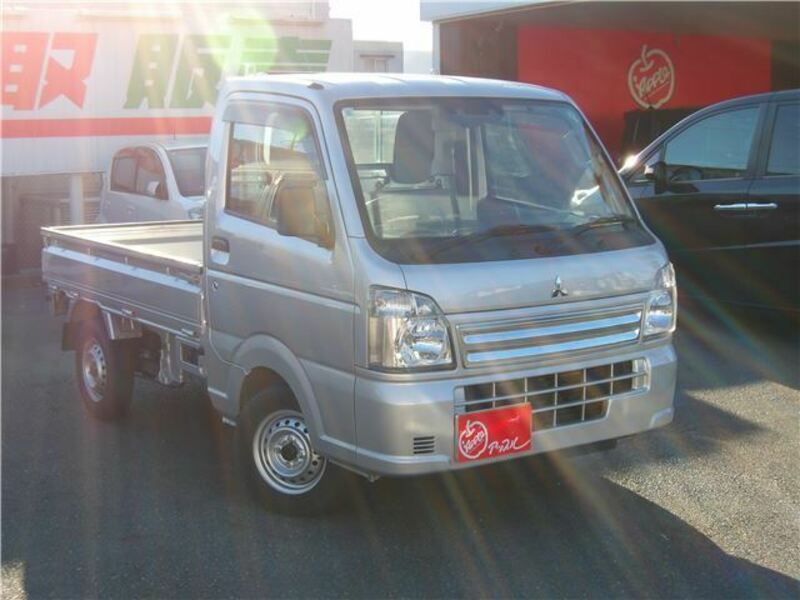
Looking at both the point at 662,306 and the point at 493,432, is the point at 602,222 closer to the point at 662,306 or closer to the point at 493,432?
the point at 662,306

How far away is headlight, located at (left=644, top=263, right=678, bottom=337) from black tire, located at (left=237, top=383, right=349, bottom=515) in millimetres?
1512

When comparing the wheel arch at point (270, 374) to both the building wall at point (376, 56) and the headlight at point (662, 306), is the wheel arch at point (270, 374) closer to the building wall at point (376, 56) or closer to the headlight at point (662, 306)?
the headlight at point (662, 306)

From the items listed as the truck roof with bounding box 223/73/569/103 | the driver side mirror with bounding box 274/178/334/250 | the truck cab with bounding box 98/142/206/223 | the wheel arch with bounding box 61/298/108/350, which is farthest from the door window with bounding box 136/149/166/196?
the driver side mirror with bounding box 274/178/334/250

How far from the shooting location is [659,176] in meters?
7.85

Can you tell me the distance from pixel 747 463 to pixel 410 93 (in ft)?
8.62

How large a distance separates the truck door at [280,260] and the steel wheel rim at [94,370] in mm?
1521

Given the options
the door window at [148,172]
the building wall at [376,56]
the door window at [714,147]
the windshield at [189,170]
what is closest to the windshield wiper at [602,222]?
the door window at [714,147]

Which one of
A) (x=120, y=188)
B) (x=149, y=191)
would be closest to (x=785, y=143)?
(x=149, y=191)

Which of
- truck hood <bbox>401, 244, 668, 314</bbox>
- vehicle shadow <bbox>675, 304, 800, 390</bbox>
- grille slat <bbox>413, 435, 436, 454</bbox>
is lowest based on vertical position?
vehicle shadow <bbox>675, 304, 800, 390</bbox>

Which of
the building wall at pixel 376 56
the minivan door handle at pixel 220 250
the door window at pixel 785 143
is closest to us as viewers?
the minivan door handle at pixel 220 250

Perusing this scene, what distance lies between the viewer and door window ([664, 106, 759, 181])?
25.4 feet

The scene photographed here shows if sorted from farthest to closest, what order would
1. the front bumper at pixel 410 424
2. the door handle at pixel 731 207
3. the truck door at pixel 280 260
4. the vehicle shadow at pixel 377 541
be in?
the door handle at pixel 731 207 < the truck door at pixel 280 260 < the vehicle shadow at pixel 377 541 < the front bumper at pixel 410 424

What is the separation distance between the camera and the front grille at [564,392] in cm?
416

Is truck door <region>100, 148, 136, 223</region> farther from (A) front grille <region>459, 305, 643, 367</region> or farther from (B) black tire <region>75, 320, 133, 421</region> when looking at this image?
(A) front grille <region>459, 305, 643, 367</region>
